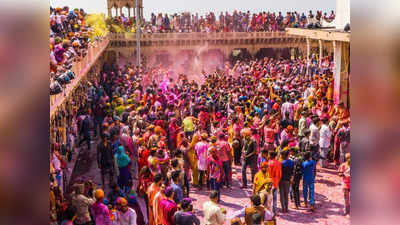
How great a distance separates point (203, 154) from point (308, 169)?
2.09 metres

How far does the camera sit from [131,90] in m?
16.8

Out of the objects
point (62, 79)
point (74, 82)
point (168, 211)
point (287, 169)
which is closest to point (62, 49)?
point (62, 79)

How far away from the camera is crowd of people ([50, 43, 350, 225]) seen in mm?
6383

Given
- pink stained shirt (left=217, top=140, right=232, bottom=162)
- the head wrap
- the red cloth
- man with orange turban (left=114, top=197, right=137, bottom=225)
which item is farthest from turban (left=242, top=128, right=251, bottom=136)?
man with orange turban (left=114, top=197, right=137, bottom=225)

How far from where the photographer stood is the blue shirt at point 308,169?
26.0 ft

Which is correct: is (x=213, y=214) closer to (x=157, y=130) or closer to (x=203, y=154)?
(x=203, y=154)

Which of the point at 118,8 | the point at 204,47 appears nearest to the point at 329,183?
the point at 204,47

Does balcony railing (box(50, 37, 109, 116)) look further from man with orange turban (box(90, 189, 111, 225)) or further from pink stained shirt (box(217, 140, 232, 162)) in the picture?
pink stained shirt (box(217, 140, 232, 162))

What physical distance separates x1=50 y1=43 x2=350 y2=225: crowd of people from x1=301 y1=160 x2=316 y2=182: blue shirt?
16 millimetres

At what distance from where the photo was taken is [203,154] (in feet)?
30.1

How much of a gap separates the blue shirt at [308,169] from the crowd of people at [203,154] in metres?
0.02

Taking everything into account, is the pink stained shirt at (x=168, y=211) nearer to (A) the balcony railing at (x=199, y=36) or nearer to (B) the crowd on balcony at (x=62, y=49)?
(B) the crowd on balcony at (x=62, y=49)

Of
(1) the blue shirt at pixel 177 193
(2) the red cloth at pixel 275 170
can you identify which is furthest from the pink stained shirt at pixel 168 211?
(2) the red cloth at pixel 275 170
